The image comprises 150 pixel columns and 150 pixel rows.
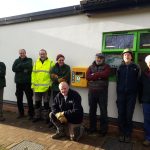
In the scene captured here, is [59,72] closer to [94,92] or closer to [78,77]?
[78,77]

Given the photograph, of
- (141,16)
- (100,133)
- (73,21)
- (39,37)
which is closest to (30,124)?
(100,133)

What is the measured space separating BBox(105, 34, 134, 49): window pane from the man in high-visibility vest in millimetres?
1616

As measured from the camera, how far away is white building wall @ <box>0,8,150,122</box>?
17.4ft

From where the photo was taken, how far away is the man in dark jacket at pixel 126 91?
15.8 feet

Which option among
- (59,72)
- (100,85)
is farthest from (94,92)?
(59,72)

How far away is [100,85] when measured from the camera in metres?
5.16

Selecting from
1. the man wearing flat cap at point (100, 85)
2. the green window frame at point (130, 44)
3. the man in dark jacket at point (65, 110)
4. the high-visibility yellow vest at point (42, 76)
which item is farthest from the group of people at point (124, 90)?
the high-visibility yellow vest at point (42, 76)

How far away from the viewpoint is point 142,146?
4.72 metres

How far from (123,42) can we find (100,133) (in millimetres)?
2222

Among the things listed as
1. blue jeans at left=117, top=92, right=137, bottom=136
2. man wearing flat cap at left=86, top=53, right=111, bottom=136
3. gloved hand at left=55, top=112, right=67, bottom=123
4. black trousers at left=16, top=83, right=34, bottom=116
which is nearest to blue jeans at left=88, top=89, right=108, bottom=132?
man wearing flat cap at left=86, top=53, right=111, bottom=136

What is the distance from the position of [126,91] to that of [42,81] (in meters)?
2.31

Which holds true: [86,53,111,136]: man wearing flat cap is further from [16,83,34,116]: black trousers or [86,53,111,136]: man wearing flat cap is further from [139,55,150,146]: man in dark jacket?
[16,83,34,116]: black trousers

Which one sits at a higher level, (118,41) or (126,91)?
(118,41)

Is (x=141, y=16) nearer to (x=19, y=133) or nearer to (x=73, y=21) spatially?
(x=73, y=21)
